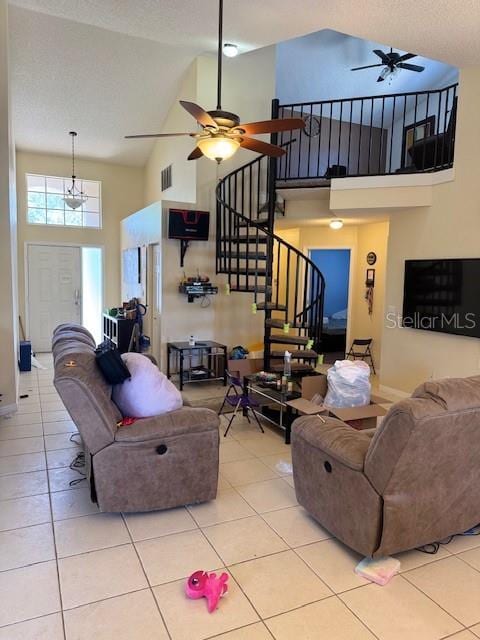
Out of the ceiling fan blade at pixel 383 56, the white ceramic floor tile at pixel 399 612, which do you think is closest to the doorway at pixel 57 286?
the ceiling fan blade at pixel 383 56

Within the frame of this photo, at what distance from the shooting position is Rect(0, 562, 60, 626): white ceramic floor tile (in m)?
1.89

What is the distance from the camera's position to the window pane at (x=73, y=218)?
8203 mm

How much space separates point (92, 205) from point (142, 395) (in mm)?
6679

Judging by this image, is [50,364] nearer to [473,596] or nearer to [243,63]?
[243,63]

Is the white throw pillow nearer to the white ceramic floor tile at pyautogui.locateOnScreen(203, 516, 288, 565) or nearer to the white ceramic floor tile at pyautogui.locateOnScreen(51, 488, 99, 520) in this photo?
the white ceramic floor tile at pyautogui.locateOnScreen(51, 488, 99, 520)

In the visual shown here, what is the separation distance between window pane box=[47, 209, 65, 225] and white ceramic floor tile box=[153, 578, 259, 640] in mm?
7421

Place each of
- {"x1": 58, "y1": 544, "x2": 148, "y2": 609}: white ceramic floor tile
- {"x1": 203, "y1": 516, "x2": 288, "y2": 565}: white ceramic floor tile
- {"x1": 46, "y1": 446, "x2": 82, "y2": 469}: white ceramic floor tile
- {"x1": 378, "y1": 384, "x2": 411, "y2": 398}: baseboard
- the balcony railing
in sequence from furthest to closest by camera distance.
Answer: the balcony railing
{"x1": 378, "y1": 384, "x2": 411, "y2": 398}: baseboard
{"x1": 46, "y1": 446, "x2": 82, "y2": 469}: white ceramic floor tile
{"x1": 203, "y1": 516, "x2": 288, "y2": 565}: white ceramic floor tile
{"x1": 58, "y1": 544, "x2": 148, "y2": 609}: white ceramic floor tile

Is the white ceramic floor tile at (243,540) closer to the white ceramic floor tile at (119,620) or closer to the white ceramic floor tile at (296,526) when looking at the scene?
the white ceramic floor tile at (296,526)

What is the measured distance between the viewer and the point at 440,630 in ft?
6.05

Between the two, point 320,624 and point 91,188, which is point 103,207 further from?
point 320,624

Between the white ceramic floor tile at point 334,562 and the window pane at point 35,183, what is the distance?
305 inches

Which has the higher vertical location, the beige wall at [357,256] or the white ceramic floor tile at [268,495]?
the beige wall at [357,256]

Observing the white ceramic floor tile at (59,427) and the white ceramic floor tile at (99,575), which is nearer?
the white ceramic floor tile at (99,575)

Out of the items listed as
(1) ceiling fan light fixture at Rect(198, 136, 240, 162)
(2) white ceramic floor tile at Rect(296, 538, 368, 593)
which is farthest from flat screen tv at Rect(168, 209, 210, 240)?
(2) white ceramic floor tile at Rect(296, 538, 368, 593)
